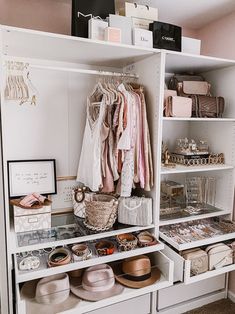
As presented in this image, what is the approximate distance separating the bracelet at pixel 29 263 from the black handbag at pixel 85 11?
4.55 feet

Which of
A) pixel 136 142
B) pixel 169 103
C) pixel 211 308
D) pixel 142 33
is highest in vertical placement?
pixel 142 33

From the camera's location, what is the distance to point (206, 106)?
203 cm

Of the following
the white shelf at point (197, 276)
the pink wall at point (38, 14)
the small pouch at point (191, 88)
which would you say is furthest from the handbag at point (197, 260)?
the pink wall at point (38, 14)

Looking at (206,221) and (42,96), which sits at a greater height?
(42,96)

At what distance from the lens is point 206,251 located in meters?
1.88

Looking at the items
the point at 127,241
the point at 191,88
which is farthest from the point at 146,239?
the point at 191,88

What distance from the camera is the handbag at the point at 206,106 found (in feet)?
6.59

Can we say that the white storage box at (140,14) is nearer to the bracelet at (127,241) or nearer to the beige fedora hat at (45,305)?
the bracelet at (127,241)

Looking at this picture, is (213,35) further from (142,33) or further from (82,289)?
(82,289)

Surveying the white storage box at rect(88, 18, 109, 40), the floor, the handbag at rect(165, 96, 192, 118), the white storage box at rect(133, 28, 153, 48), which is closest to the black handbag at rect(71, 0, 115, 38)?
the white storage box at rect(88, 18, 109, 40)

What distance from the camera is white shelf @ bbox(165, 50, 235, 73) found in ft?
5.90

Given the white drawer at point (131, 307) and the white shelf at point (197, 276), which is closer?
the white shelf at point (197, 276)

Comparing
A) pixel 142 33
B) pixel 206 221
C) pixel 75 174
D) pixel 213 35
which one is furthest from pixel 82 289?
pixel 213 35

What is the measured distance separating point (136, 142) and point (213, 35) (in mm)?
1340
